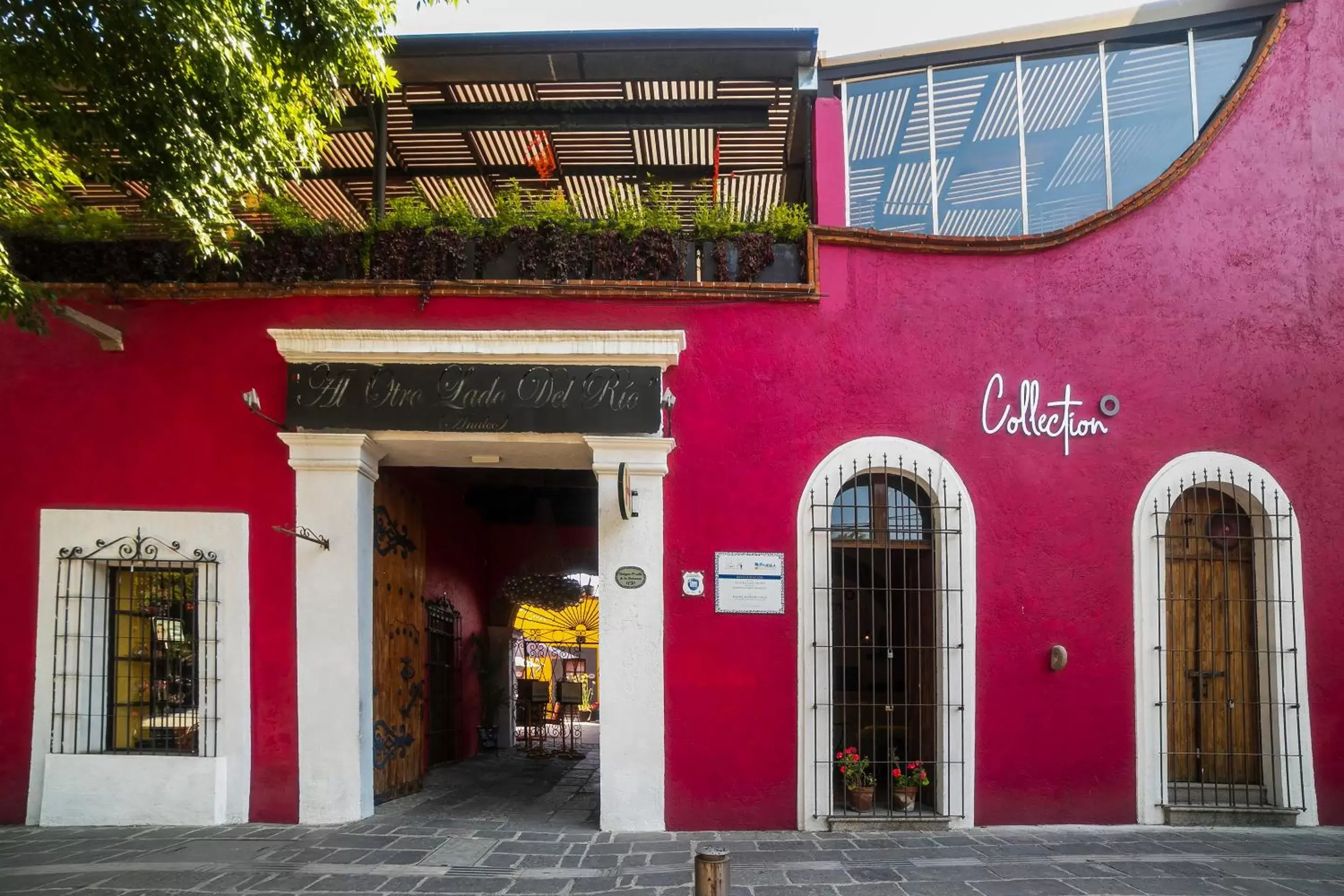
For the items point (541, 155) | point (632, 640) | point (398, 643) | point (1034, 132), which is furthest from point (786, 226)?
point (398, 643)

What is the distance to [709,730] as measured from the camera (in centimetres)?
750

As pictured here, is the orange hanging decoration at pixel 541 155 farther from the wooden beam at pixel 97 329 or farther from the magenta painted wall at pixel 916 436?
the wooden beam at pixel 97 329

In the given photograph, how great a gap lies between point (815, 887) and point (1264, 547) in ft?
15.3

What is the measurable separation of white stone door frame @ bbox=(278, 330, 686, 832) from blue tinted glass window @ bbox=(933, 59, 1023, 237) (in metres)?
2.73

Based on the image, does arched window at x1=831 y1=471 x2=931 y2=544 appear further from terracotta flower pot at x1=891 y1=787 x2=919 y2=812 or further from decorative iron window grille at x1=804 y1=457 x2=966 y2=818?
terracotta flower pot at x1=891 y1=787 x2=919 y2=812

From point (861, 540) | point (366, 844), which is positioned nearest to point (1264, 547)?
point (861, 540)

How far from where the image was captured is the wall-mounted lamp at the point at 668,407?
24.8ft

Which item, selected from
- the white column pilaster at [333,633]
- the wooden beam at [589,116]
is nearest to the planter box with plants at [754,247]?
the wooden beam at [589,116]

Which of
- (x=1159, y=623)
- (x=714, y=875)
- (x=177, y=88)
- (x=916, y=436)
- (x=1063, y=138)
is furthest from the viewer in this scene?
(x=1063, y=138)

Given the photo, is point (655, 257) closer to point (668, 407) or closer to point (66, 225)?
point (668, 407)

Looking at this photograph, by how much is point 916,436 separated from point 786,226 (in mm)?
1947

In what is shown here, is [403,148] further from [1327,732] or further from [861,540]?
[1327,732]

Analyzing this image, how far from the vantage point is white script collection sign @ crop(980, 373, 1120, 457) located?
25.7 feet

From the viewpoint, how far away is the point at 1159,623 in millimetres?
7684
